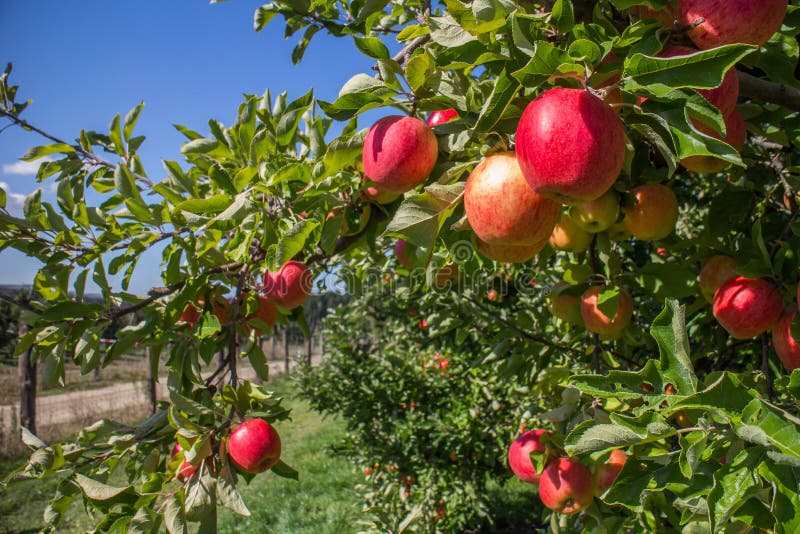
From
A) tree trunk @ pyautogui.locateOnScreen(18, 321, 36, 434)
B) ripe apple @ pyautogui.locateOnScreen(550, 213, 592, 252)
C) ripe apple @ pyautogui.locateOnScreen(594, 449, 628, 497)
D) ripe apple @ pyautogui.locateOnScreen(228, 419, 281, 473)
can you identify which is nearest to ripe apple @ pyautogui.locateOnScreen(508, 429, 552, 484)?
ripe apple @ pyautogui.locateOnScreen(594, 449, 628, 497)

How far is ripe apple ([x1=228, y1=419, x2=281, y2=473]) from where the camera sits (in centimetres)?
150

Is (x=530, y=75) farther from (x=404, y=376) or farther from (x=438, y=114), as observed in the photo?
(x=404, y=376)

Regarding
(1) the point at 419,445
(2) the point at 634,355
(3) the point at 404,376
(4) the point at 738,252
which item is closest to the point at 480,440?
(1) the point at 419,445

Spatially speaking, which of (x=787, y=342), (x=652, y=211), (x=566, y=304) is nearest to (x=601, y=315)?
(x=566, y=304)

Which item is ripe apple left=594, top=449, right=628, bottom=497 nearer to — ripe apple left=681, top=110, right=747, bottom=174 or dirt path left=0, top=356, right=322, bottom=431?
ripe apple left=681, top=110, right=747, bottom=174

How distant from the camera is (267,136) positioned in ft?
4.56

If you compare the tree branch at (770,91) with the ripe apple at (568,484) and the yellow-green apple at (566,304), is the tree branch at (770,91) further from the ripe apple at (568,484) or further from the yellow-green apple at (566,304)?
the ripe apple at (568,484)

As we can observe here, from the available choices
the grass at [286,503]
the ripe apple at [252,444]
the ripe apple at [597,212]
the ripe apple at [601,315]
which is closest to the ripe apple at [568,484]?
the ripe apple at [601,315]

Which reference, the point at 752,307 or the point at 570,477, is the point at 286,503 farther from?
the point at 752,307

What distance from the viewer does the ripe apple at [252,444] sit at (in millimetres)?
1499

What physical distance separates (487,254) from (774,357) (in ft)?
4.69

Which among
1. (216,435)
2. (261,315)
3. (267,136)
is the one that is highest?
(267,136)

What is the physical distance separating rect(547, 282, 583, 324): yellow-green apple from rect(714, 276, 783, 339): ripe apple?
1.49ft

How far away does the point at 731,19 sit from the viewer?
2.83ft
